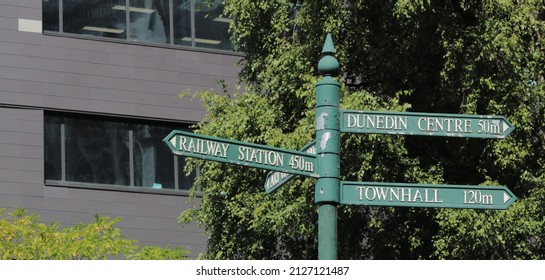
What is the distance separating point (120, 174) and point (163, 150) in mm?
1240

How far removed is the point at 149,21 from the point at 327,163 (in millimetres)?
18787

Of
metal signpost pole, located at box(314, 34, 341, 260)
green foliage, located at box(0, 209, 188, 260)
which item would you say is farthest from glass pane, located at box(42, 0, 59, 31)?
metal signpost pole, located at box(314, 34, 341, 260)

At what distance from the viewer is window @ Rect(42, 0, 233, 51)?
96.2 feet

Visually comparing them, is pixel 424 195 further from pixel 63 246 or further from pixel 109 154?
pixel 109 154

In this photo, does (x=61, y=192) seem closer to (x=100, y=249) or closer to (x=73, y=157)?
(x=73, y=157)

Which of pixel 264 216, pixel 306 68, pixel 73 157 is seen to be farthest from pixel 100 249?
pixel 73 157

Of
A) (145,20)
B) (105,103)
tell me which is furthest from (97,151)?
(145,20)

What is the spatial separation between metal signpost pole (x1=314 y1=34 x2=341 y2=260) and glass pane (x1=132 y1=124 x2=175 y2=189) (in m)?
17.8

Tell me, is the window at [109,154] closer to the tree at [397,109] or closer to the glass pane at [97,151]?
the glass pane at [97,151]

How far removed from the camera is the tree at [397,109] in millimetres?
19281

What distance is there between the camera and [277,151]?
12016mm

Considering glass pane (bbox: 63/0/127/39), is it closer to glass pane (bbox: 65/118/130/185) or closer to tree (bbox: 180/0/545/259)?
glass pane (bbox: 65/118/130/185)

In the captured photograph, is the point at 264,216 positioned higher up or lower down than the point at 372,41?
lower down

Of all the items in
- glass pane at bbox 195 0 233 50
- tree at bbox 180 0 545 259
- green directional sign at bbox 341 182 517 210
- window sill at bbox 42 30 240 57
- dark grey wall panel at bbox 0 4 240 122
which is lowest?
green directional sign at bbox 341 182 517 210
